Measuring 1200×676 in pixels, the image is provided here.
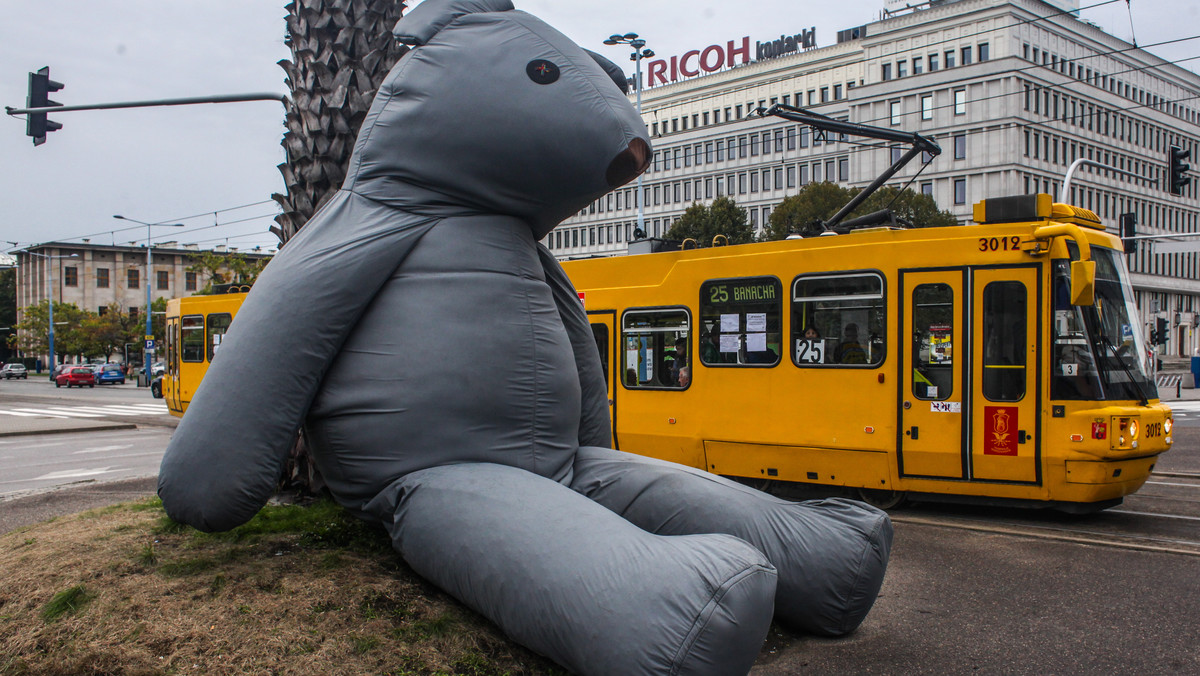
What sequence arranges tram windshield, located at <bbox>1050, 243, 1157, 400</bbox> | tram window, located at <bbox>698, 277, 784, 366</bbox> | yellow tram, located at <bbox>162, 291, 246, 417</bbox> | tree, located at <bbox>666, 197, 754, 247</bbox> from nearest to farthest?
1. tram windshield, located at <bbox>1050, 243, 1157, 400</bbox>
2. tram window, located at <bbox>698, 277, 784, 366</bbox>
3. yellow tram, located at <bbox>162, 291, 246, 417</bbox>
4. tree, located at <bbox>666, 197, 754, 247</bbox>

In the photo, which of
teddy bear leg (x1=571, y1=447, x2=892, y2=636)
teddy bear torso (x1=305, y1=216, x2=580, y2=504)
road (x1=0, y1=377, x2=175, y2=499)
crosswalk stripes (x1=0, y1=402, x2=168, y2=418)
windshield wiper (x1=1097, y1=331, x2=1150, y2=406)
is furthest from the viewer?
crosswalk stripes (x1=0, y1=402, x2=168, y2=418)

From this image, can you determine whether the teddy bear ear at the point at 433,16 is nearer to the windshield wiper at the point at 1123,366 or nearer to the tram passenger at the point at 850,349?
the tram passenger at the point at 850,349

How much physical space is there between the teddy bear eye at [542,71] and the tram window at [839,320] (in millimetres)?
5201

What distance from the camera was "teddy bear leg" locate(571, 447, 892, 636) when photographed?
10.2 feet

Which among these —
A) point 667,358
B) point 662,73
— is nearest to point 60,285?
point 662,73

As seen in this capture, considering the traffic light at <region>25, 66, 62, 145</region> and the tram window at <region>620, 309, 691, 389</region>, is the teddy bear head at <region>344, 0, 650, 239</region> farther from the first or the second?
the traffic light at <region>25, 66, 62, 145</region>

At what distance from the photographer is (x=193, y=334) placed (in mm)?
16172

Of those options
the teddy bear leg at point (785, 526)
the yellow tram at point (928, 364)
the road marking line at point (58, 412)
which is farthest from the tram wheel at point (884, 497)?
the road marking line at point (58, 412)

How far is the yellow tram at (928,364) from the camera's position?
6746mm

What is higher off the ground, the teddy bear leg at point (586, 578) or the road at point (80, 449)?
the teddy bear leg at point (586, 578)

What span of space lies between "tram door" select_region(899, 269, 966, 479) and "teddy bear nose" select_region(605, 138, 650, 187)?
4883mm

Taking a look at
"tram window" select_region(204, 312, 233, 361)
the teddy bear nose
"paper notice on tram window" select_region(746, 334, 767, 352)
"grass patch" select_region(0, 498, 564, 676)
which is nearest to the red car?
"tram window" select_region(204, 312, 233, 361)

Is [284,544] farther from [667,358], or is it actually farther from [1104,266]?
[1104,266]

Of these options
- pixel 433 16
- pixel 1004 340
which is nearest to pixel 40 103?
pixel 433 16
